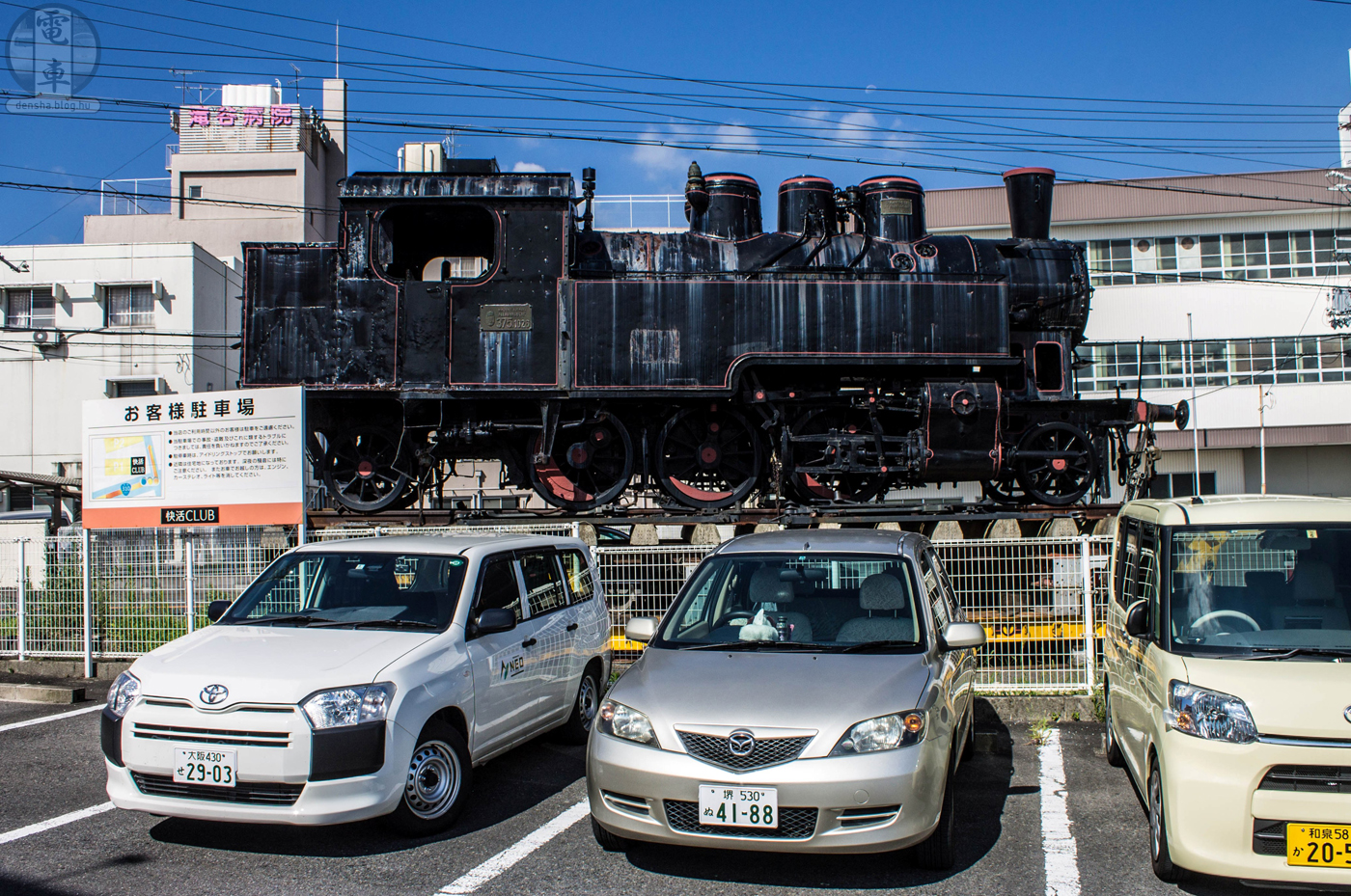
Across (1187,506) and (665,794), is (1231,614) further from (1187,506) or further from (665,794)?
(665,794)

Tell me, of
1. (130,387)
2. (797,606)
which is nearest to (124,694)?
(797,606)

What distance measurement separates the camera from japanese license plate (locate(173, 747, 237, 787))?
4.32m

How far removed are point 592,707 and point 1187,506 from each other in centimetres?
392

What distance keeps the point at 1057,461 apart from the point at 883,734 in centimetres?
736

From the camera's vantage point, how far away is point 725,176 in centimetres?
1097

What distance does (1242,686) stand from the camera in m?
3.95

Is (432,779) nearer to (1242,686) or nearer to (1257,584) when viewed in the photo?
(1242,686)

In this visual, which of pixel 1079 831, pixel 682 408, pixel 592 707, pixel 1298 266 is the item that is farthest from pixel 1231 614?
pixel 1298 266

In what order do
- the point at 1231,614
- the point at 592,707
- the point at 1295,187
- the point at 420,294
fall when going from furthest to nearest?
the point at 1295,187
the point at 420,294
the point at 592,707
the point at 1231,614

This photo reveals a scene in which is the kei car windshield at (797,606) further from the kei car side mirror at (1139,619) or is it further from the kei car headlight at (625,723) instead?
the kei car side mirror at (1139,619)

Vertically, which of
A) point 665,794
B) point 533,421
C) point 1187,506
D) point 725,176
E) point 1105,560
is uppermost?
point 725,176

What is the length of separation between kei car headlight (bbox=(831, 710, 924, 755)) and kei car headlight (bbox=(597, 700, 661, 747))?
2.60 feet

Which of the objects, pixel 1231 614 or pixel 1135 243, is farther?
pixel 1135 243

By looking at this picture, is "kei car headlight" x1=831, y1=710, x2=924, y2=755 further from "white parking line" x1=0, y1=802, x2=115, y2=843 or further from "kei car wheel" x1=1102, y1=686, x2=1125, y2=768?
"white parking line" x1=0, y1=802, x2=115, y2=843
